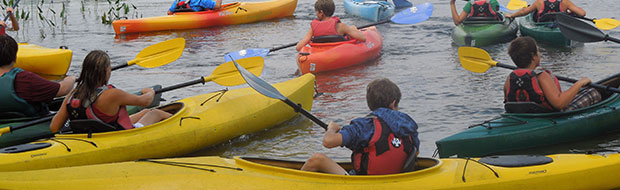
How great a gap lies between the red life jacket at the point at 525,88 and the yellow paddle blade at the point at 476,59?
100 cm

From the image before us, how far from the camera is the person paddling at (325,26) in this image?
7512mm

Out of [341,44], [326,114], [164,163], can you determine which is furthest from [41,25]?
[164,163]

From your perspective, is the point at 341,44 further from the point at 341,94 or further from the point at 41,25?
the point at 41,25

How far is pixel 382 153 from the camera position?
3.44 m

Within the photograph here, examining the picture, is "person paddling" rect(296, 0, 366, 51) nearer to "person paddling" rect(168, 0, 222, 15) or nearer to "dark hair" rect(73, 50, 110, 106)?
"dark hair" rect(73, 50, 110, 106)

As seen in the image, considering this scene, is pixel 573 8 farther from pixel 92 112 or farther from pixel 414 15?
pixel 92 112

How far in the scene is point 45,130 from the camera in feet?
16.2

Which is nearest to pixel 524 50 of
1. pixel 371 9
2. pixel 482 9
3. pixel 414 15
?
pixel 414 15

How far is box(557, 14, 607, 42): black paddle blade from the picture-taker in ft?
20.5

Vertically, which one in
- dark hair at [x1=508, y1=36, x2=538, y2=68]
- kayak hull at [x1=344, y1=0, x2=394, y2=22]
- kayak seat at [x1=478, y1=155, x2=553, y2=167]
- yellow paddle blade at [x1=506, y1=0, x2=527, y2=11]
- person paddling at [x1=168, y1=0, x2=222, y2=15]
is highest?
dark hair at [x1=508, y1=36, x2=538, y2=68]

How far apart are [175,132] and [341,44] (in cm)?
345

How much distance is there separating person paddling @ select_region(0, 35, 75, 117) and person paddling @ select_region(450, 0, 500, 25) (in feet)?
19.0

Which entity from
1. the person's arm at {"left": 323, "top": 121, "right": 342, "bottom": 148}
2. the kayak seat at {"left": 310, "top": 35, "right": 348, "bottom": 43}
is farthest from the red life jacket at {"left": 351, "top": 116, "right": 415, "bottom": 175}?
the kayak seat at {"left": 310, "top": 35, "right": 348, "bottom": 43}

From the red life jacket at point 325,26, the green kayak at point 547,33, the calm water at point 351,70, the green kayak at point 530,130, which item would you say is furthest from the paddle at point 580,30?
the green kayak at point 547,33
